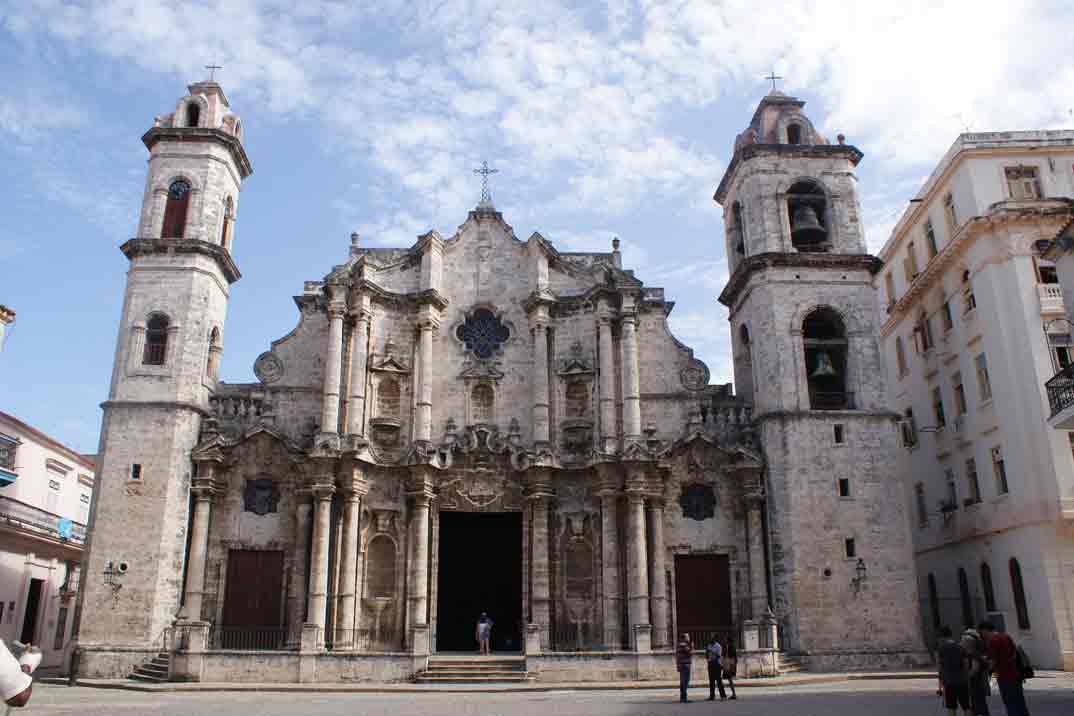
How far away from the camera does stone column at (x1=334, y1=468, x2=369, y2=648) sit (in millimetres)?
23938

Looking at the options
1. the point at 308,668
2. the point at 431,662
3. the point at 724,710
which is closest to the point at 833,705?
the point at 724,710

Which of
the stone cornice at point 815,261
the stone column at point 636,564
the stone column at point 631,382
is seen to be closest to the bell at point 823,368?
the stone cornice at point 815,261

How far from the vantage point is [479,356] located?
92.5 feet

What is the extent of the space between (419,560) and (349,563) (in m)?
1.95

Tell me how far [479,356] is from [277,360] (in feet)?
20.8

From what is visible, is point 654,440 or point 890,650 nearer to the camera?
point 890,650

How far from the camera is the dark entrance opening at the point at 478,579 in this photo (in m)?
26.4

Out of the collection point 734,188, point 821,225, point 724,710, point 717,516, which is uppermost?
point 734,188

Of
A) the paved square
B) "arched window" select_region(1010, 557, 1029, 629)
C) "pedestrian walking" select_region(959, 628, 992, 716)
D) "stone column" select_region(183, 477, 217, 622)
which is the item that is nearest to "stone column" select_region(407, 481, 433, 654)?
the paved square

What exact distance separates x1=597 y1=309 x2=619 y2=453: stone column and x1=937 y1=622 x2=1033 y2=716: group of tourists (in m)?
14.9

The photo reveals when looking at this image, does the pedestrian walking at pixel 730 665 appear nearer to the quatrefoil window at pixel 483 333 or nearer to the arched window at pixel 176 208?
the quatrefoil window at pixel 483 333

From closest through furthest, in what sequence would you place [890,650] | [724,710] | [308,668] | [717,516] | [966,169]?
[724,710]
[308,668]
[890,650]
[717,516]
[966,169]

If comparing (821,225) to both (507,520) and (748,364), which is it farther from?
(507,520)

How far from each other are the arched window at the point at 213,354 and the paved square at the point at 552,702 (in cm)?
962
